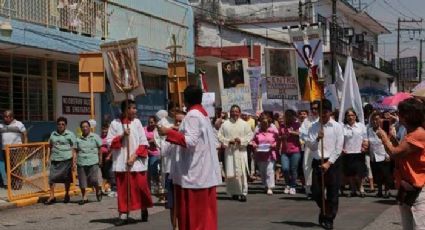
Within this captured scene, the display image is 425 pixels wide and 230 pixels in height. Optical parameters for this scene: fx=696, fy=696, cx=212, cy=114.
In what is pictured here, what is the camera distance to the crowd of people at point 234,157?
675 centimetres

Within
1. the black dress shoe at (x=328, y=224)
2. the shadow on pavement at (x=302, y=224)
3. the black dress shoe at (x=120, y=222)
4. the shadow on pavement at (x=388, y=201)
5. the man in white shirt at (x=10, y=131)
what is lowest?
the shadow on pavement at (x=388, y=201)

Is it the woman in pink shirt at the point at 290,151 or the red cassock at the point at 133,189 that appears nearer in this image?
the red cassock at the point at 133,189

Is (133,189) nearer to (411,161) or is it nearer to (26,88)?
(411,161)

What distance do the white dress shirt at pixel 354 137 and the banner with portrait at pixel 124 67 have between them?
195 inches

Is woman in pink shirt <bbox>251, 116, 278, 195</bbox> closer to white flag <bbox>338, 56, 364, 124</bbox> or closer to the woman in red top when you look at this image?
white flag <bbox>338, 56, 364, 124</bbox>

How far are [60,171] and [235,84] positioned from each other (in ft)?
19.0

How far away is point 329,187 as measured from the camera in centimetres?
1007

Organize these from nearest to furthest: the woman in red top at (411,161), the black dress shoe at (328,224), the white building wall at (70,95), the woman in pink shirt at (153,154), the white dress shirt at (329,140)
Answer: the woman in red top at (411,161), the black dress shoe at (328,224), the white dress shirt at (329,140), the woman in pink shirt at (153,154), the white building wall at (70,95)

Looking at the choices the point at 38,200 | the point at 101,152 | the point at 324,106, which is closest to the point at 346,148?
the point at 324,106

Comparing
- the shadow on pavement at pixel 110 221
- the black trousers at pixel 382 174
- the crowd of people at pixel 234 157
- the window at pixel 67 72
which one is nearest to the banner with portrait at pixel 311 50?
the crowd of people at pixel 234 157

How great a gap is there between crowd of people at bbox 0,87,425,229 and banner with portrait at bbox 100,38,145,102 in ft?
2.09

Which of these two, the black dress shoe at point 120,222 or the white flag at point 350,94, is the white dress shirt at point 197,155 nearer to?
the black dress shoe at point 120,222

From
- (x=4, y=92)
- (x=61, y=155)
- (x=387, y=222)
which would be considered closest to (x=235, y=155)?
(x=61, y=155)

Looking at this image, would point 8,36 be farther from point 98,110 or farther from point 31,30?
point 98,110
